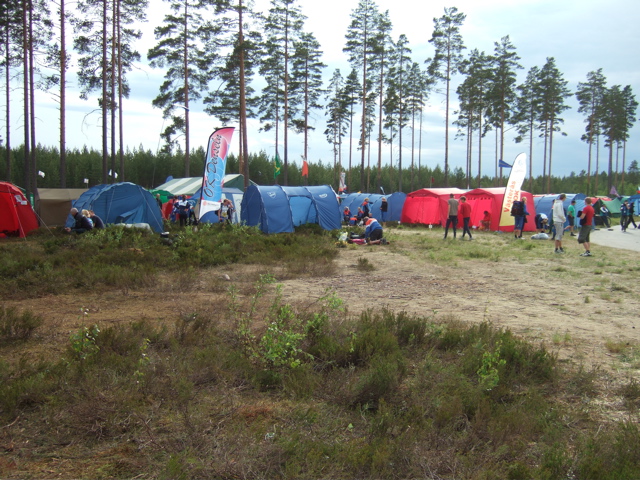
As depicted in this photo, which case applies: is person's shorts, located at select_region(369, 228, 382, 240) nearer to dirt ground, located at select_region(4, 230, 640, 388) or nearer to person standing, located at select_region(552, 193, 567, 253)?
dirt ground, located at select_region(4, 230, 640, 388)

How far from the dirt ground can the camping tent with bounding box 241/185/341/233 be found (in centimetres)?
930

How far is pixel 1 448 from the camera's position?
128 inches

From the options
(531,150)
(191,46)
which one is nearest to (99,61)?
(191,46)

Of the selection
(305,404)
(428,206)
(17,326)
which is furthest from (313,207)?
(305,404)

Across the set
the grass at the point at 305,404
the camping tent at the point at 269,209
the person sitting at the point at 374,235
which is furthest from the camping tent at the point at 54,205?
the grass at the point at 305,404

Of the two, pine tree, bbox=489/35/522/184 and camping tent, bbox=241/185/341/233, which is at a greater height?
pine tree, bbox=489/35/522/184

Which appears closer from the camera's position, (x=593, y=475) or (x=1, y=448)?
(x=593, y=475)

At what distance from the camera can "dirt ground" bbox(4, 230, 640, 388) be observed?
5.98 metres

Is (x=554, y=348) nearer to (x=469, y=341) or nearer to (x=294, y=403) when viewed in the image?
(x=469, y=341)

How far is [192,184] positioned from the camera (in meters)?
33.4

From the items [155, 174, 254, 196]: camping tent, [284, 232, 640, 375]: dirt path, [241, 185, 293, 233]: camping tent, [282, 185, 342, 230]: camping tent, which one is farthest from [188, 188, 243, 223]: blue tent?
[284, 232, 640, 375]: dirt path

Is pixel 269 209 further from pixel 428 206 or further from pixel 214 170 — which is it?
pixel 428 206

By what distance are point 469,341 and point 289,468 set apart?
3114 mm

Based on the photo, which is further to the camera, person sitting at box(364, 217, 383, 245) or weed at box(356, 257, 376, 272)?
person sitting at box(364, 217, 383, 245)
